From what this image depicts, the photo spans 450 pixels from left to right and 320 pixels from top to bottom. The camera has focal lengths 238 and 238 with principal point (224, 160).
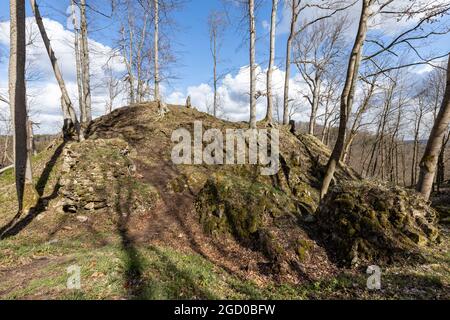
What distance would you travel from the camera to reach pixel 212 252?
7270 millimetres

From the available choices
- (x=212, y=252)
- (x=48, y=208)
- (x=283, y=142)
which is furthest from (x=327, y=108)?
(x=48, y=208)

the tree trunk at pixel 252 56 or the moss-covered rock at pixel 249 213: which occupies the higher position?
the tree trunk at pixel 252 56

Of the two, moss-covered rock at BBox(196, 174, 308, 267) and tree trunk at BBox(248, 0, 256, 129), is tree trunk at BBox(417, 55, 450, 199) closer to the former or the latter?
moss-covered rock at BBox(196, 174, 308, 267)

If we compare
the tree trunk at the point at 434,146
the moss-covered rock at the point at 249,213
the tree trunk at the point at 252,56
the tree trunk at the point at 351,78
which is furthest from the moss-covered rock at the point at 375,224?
the tree trunk at the point at 252,56

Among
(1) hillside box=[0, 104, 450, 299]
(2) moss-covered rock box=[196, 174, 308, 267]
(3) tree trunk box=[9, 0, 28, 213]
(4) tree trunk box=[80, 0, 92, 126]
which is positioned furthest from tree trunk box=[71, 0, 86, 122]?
(2) moss-covered rock box=[196, 174, 308, 267]

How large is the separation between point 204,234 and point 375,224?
512cm

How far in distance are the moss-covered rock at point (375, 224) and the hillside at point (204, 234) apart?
0.03 metres

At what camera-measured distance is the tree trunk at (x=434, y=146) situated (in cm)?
550

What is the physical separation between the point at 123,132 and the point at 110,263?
10.5 m

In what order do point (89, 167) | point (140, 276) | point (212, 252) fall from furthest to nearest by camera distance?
point (89, 167) < point (212, 252) < point (140, 276)

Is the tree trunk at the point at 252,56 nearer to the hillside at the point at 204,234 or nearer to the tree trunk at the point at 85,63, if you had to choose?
the hillside at the point at 204,234

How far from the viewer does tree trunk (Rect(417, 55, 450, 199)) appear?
5.50m
